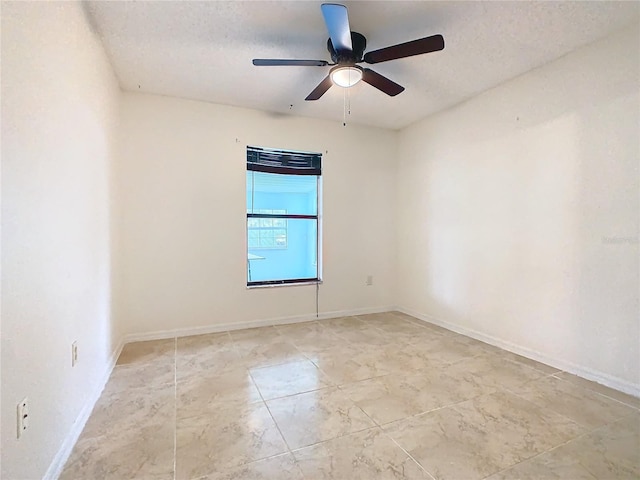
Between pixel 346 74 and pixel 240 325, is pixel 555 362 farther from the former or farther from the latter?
pixel 240 325

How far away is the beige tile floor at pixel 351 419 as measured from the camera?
1508 millimetres

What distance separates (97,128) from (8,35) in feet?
4.11

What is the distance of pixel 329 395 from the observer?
85.6 inches

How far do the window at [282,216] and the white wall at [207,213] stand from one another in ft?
0.49

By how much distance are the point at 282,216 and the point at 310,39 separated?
82.2 inches

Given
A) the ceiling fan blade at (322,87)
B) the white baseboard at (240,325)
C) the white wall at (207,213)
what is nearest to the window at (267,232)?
the white wall at (207,213)

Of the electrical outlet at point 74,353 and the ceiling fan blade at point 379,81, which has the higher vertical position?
the ceiling fan blade at point 379,81

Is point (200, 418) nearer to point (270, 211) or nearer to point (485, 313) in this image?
point (270, 211)

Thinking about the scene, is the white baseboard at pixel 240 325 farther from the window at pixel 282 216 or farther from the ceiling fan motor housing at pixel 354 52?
→ the ceiling fan motor housing at pixel 354 52

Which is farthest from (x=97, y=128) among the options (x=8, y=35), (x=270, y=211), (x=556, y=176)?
(x=556, y=176)

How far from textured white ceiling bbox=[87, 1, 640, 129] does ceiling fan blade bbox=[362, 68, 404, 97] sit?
23 cm

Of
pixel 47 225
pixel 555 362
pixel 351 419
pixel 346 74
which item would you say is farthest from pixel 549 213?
pixel 47 225

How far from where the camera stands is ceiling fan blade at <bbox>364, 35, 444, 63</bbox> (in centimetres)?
192

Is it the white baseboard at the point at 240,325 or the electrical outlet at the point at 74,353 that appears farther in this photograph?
the white baseboard at the point at 240,325
